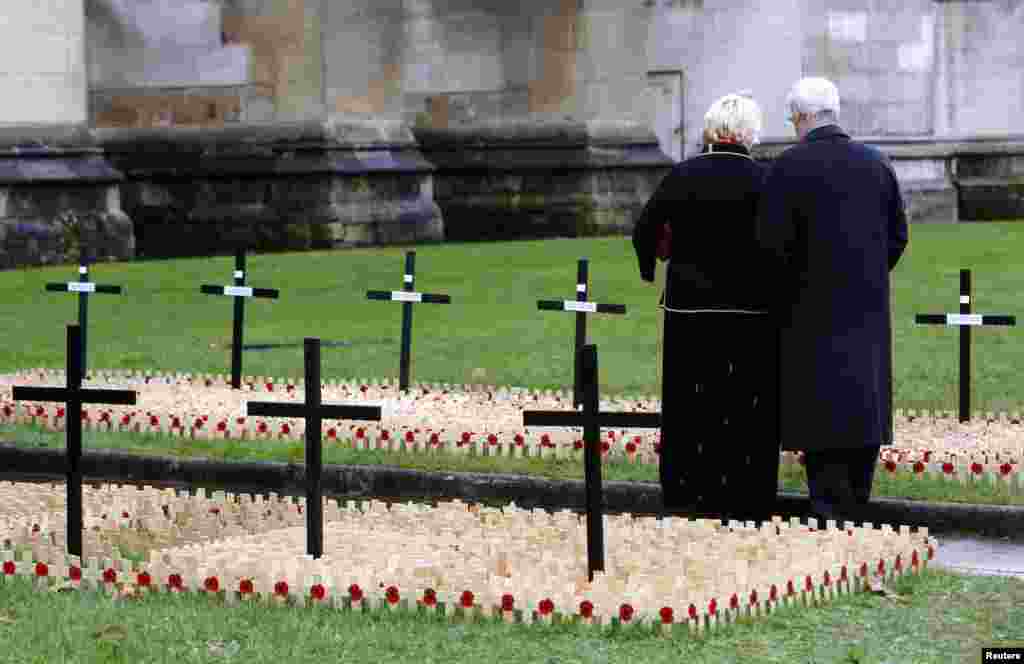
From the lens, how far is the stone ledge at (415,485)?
1009 cm

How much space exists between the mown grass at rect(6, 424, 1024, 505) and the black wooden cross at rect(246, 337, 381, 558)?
2670 mm

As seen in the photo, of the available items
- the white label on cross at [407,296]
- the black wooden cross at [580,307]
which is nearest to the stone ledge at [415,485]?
the black wooden cross at [580,307]

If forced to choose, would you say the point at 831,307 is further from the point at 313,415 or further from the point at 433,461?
the point at 433,461

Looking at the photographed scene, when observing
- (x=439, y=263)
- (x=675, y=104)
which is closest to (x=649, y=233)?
(x=439, y=263)

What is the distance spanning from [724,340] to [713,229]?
1.40ft

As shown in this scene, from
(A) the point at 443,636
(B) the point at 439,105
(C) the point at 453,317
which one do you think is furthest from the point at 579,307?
(B) the point at 439,105

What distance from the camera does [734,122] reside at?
9391 millimetres

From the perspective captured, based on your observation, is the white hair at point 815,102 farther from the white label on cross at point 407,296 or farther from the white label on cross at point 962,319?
the white label on cross at point 407,296

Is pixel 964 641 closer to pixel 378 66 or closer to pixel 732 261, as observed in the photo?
pixel 732 261

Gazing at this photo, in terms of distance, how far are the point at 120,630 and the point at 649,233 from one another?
9.50 ft

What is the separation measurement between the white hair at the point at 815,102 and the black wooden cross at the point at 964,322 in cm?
328

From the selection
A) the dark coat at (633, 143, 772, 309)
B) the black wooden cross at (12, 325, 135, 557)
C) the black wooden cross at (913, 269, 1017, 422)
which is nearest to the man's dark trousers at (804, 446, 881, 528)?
the dark coat at (633, 143, 772, 309)

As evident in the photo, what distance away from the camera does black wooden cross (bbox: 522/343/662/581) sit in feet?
25.5

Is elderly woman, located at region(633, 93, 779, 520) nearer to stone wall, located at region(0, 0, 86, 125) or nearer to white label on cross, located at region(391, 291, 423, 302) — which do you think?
white label on cross, located at region(391, 291, 423, 302)
